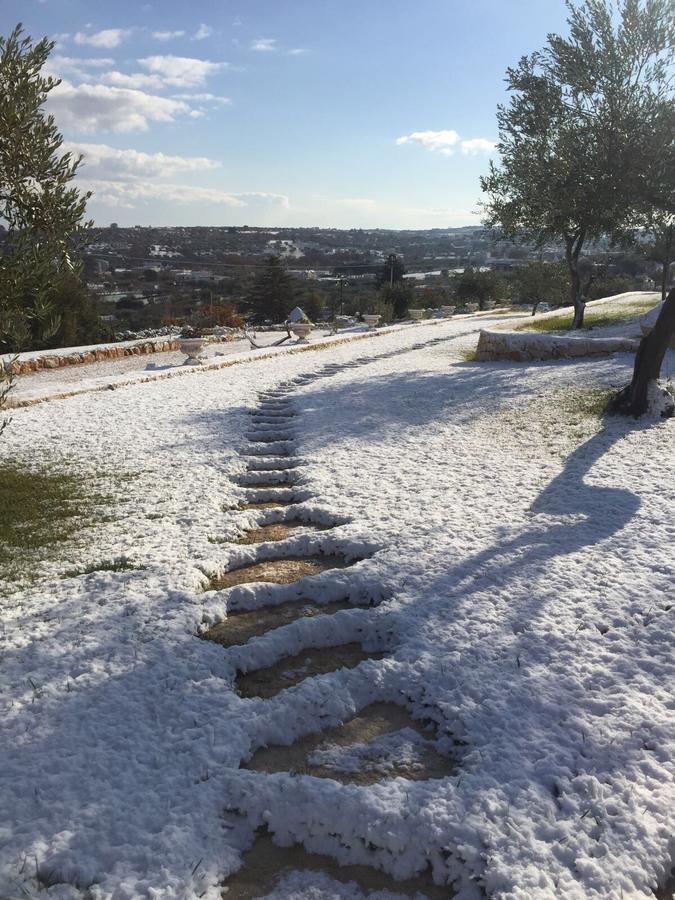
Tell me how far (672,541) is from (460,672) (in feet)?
7.13

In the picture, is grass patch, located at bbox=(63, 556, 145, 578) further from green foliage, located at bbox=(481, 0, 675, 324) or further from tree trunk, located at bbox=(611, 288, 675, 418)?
green foliage, located at bbox=(481, 0, 675, 324)

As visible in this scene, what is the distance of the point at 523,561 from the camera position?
4.13 meters

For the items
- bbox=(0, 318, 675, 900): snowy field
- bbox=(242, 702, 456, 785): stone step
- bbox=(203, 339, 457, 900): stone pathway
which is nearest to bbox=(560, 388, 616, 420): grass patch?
bbox=(0, 318, 675, 900): snowy field

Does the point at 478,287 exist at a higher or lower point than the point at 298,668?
higher

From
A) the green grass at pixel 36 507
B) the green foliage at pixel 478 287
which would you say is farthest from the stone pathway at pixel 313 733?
the green foliage at pixel 478 287

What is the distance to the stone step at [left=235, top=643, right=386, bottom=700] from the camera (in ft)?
10.2

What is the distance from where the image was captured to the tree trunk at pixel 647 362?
7.12m

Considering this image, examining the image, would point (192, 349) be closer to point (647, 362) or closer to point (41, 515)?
point (41, 515)

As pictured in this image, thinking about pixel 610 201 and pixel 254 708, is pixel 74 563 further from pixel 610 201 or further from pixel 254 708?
pixel 610 201

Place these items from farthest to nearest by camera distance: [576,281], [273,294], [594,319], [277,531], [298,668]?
[273,294]
[594,319]
[576,281]
[277,531]
[298,668]

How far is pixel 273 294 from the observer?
34594 mm

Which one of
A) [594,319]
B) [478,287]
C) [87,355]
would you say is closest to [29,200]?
[87,355]

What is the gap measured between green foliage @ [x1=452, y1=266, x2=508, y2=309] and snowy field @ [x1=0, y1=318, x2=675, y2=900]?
108 feet

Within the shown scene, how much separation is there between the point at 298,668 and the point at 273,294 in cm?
3302
